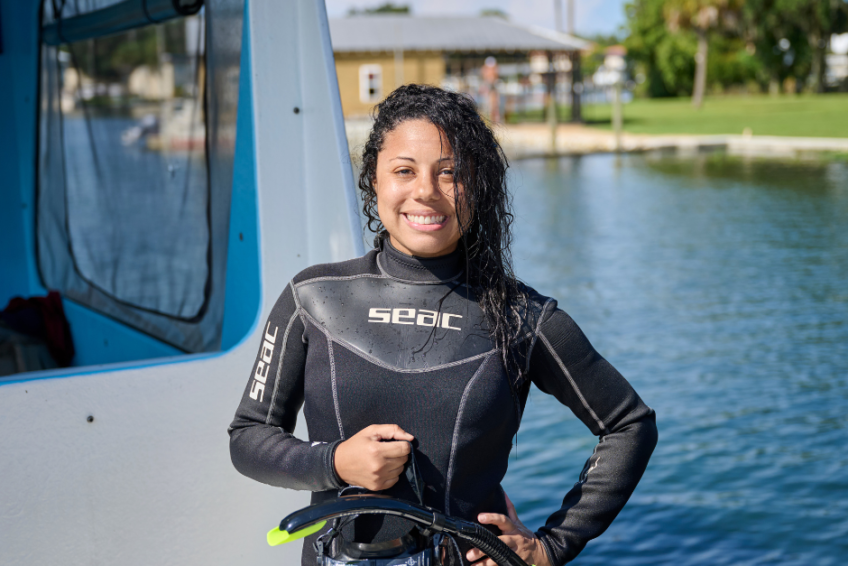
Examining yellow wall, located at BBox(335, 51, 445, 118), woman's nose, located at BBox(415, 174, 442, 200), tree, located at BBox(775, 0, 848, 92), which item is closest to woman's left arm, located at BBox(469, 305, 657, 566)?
woman's nose, located at BBox(415, 174, 442, 200)

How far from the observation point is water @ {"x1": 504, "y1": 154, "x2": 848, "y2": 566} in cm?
499

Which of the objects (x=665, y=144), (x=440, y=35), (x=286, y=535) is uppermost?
(x=440, y=35)

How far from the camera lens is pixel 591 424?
184 centimetres

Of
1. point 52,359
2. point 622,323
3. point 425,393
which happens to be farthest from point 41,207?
point 622,323

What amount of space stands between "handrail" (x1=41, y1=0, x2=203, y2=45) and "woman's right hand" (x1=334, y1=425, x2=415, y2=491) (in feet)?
6.31

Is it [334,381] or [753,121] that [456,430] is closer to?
[334,381]

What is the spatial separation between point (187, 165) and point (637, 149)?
2513cm

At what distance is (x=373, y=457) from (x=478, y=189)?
0.56 meters

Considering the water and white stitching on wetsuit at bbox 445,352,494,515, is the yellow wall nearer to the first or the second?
the water

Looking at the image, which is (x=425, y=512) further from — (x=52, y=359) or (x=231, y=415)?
(x=52, y=359)

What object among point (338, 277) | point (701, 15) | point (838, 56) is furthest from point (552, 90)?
point (838, 56)

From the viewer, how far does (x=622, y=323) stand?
8617mm

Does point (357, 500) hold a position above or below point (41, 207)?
below

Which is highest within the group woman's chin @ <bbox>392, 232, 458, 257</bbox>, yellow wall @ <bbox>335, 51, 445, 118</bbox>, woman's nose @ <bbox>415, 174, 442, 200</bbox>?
yellow wall @ <bbox>335, 51, 445, 118</bbox>
